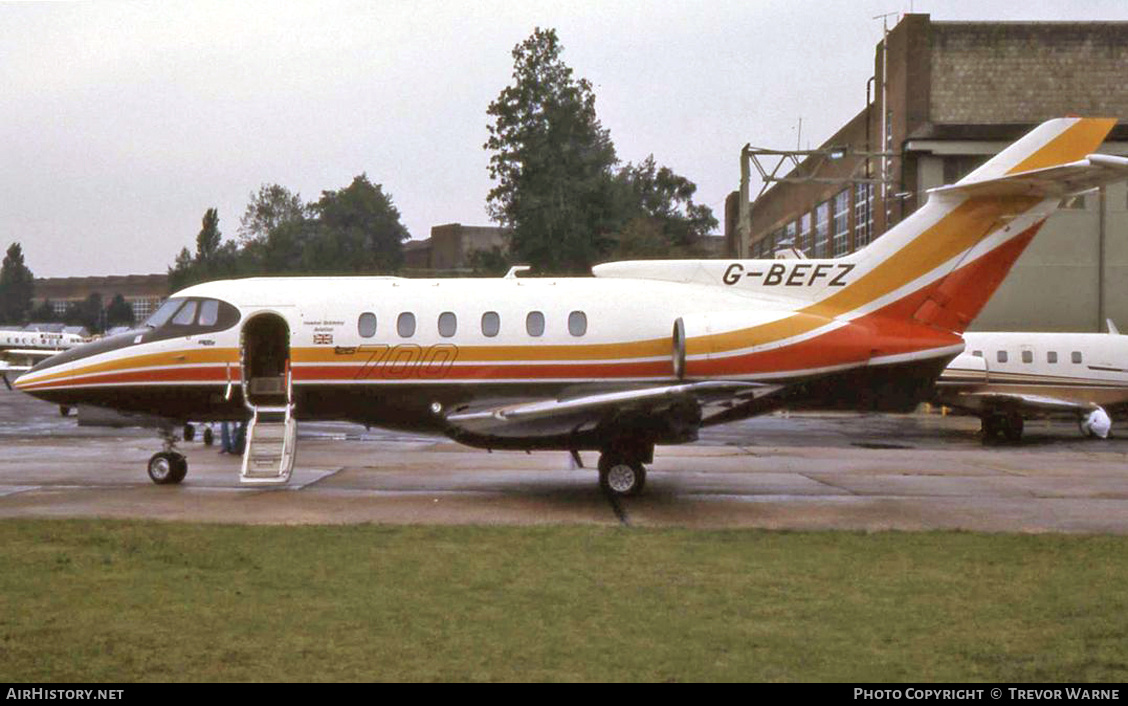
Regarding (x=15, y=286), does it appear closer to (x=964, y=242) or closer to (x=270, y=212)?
(x=270, y=212)

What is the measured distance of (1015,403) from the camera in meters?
28.8

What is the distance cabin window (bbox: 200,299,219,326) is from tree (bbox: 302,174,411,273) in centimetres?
9201

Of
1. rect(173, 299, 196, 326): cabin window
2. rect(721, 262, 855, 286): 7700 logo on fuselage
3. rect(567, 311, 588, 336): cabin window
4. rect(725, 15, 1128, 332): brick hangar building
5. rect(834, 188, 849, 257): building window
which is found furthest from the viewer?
rect(834, 188, 849, 257): building window

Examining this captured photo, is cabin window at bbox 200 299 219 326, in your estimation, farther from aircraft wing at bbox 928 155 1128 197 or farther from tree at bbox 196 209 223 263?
tree at bbox 196 209 223 263

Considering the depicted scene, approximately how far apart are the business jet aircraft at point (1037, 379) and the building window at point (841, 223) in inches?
1055

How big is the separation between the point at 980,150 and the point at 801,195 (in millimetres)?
23084

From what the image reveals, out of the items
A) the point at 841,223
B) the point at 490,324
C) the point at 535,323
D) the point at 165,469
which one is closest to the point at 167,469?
the point at 165,469

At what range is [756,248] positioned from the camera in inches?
3529

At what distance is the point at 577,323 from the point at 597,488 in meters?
2.49

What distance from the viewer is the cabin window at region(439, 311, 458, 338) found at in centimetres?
1720

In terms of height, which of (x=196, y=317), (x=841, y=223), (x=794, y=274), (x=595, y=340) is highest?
(x=841, y=223)

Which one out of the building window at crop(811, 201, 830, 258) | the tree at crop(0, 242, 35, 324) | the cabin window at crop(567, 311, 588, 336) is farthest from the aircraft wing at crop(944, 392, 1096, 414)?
the tree at crop(0, 242, 35, 324)
